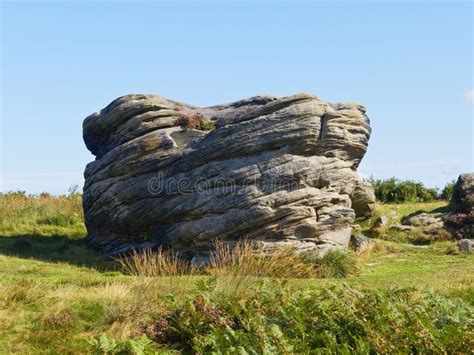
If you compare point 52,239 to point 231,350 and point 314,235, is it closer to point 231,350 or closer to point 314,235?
point 314,235

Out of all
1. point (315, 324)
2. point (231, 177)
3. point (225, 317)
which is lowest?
point (315, 324)

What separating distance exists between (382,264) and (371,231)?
22.1ft

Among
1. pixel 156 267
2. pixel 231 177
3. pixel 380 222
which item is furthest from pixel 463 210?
pixel 156 267

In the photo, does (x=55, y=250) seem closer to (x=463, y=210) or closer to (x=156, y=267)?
(x=156, y=267)

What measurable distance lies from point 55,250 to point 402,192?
24.5 m

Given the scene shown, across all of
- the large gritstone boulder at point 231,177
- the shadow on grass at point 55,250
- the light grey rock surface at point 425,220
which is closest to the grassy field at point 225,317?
the large gritstone boulder at point 231,177

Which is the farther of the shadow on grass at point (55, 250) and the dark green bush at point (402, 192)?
the dark green bush at point (402, 192)

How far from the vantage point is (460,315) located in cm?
1102

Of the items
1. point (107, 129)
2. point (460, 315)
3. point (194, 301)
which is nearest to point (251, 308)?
point (194, 301)

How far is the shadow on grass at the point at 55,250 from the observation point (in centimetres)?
2230

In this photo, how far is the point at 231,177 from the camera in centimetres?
2172

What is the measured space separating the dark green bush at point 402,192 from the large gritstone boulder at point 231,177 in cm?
1658

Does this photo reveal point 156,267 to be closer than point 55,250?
Yes

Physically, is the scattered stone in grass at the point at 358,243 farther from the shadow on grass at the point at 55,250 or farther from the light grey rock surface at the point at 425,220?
the shadow on grass at the point at 55,250
